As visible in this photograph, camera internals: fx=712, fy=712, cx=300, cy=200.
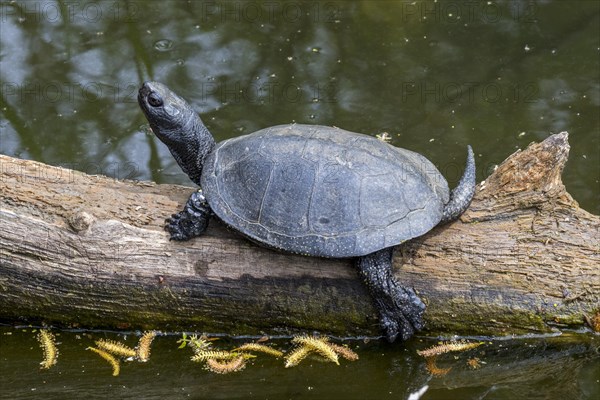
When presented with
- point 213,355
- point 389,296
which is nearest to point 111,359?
point 213,355

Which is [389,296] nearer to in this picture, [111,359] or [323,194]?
[323,194]

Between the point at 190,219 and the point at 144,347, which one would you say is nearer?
the point at 190,219

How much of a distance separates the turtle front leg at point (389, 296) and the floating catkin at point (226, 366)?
97 centimetres

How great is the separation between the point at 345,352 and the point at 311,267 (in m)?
0.62

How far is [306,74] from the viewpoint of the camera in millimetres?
7719

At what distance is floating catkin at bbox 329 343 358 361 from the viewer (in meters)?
4.63

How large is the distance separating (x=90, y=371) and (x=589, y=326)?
3.24 meters

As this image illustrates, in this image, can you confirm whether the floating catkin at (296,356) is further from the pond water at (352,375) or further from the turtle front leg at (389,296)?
the turtle front leg at (389,296)

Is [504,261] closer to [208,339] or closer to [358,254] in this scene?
[358,254]

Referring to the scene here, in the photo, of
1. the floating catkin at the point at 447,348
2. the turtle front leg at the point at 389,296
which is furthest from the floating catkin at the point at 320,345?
the floating catkin at the point at 447,348

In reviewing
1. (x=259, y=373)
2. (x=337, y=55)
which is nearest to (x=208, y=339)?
(x=259, y=373)

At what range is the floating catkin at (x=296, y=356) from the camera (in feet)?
15.0

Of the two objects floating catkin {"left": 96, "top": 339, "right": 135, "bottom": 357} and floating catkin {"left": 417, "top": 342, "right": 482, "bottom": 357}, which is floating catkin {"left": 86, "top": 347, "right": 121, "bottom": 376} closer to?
floating catkin {"left": 96, "top": 339, "right": 135, "bottom": 357}

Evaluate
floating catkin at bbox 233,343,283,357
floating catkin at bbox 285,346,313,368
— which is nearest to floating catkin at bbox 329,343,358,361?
floating catkin at bbox 285,346,313,368
